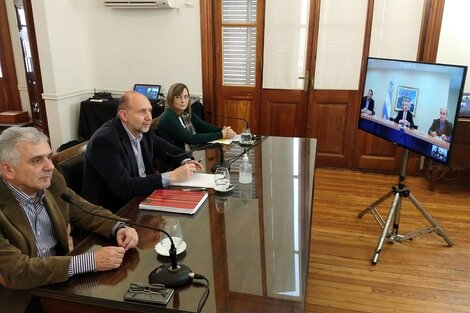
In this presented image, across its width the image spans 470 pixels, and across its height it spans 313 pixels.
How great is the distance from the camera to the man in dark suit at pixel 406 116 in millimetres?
2432

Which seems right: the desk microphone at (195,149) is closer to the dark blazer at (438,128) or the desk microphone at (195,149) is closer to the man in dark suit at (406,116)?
the man in dark suit at (406,116)

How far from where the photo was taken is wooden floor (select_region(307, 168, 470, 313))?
6.89ft

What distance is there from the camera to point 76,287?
3.52 ft

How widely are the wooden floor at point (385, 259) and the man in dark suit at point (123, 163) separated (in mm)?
1094

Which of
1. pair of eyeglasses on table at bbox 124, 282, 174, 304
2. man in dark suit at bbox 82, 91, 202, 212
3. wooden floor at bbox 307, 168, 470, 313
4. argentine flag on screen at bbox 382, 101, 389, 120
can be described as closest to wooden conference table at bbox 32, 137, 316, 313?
pair of eyeglasses on table at bbox 124, 282, 174, 304

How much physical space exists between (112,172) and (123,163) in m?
0.12

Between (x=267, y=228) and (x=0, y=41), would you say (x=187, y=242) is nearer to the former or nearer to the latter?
(x=267, y=228)

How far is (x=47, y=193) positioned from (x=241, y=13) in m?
3.18

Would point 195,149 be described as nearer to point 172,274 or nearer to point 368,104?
point 368,104

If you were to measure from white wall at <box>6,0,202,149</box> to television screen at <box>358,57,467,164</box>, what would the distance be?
2116 mm

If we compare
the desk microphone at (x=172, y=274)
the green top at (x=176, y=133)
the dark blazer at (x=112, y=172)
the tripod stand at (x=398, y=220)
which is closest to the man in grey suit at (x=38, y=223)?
the desk microphone at (x=172, y=274)

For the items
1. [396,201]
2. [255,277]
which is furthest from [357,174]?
[255,277]

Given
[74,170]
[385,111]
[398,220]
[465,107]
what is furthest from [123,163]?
[465,107]

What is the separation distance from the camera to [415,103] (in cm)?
239
